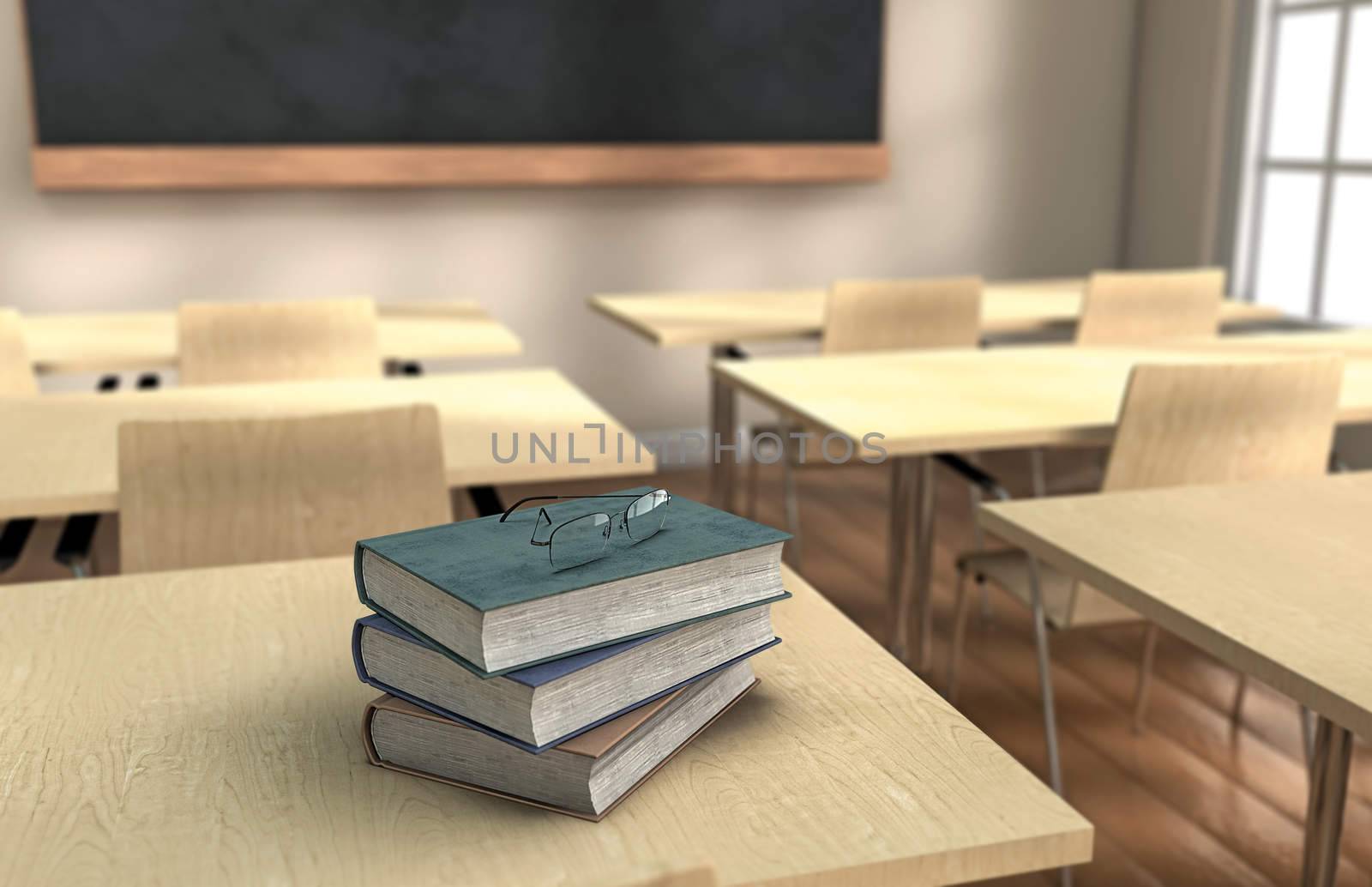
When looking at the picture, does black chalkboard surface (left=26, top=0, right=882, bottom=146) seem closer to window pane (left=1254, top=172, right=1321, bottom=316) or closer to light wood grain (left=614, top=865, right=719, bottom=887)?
window pane (left=1254, top=172, right=1321, bottom=316)

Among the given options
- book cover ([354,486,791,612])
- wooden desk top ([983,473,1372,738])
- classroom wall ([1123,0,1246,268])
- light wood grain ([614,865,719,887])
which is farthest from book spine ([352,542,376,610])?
classroom wall ([1123,0,1246,268])

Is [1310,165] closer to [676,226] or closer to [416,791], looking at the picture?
[676,226]

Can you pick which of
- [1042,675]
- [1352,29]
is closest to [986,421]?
[1042,675]

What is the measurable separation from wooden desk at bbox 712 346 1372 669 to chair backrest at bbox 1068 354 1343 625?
0.10 m

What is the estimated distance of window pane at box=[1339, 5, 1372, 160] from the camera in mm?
4570

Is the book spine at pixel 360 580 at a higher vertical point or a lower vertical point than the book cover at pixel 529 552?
lower

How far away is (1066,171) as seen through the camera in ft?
19.2

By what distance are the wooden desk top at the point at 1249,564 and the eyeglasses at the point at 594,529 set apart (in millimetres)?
551

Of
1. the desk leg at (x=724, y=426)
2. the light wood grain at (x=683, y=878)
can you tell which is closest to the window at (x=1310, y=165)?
the desk leg at (x=724, y=426)

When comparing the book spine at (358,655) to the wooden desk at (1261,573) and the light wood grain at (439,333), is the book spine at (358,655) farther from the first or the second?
the light wood grain at (439,333)

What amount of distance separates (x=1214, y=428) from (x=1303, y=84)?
3236 millimetres

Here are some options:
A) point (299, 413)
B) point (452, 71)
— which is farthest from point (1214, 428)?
point (452, 71)

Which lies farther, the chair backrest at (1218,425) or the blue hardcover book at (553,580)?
the chair backrest at (1218,425)

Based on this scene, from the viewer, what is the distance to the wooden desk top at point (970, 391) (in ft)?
7.41
